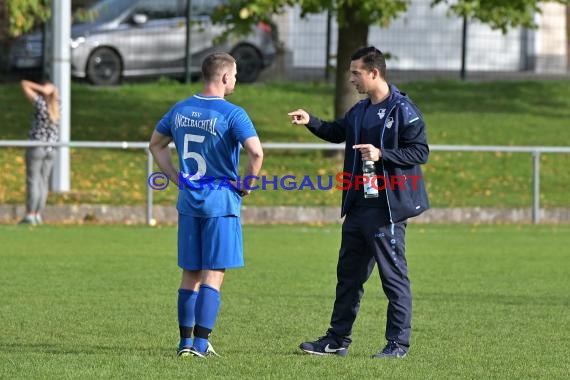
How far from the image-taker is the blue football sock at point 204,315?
8.37m

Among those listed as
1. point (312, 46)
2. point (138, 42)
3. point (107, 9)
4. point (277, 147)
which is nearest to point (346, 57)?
point (277, 147)

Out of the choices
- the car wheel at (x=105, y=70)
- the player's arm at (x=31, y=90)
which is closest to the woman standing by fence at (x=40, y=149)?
the player's arm at (x=31, y=90)

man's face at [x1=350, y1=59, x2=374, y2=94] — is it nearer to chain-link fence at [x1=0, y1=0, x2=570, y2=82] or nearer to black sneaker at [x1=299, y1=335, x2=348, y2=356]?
black sneaker at [x1=299, y1=335, x2=348, y2=356]

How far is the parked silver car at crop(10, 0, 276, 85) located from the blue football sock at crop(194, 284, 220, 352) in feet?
66.3

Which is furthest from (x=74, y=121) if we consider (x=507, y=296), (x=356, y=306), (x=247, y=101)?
(x=356, y=306)

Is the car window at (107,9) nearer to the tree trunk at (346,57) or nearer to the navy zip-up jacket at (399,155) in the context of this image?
the tree trunk at (346,57)

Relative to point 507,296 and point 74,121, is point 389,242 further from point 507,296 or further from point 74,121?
point 74,121

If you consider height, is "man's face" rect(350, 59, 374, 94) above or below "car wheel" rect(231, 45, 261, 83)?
below

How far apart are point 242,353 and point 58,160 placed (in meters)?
12.2

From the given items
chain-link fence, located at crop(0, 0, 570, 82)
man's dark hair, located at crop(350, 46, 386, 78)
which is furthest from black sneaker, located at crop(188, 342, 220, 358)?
chain-link fence, located at crop(0, 0, 570, 82)

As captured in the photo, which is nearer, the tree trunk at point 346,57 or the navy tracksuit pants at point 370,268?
the navy tracksuit pants at point 370,268

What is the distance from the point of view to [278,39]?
30359 millimetres

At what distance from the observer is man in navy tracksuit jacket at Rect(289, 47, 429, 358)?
8.48m

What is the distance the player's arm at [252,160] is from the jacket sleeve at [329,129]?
578 millimetres
